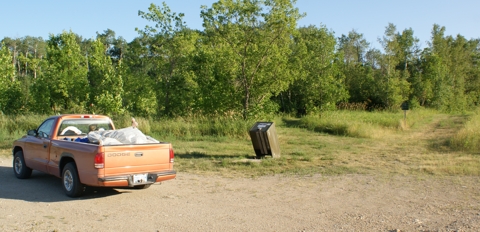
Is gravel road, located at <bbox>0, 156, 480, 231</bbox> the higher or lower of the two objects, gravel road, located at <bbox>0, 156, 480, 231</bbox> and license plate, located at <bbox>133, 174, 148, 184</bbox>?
the lower

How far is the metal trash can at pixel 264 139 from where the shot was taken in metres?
12.8

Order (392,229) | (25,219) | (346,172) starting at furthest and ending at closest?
(346,172)
(25,219)
(392,229)

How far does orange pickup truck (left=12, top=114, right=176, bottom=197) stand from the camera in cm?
744

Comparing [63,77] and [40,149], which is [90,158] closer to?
[40,149]

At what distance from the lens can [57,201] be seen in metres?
7.80

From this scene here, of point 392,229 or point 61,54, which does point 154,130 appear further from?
point 392,229

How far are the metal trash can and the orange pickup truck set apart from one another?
4.85 metres

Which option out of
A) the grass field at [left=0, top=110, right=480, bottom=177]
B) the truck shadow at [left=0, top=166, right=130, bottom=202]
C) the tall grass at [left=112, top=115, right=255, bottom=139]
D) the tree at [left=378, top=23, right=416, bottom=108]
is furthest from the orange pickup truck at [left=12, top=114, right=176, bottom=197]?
the tree at [left=378, top=23, right=416, bottom=108]

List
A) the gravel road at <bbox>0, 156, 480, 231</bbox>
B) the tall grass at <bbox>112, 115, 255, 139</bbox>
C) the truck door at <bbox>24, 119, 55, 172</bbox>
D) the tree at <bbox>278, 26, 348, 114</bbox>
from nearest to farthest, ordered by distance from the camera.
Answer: the gravel road at <bbox>0, 156, 480, 231</bbox>, the truck door at <bbox>24, 119, 55, 172</bbox>, the tall grass at <bbox>112, 115, 255, 139</bbox>, the tree at <bbox>278, 26, 348, 114</bbox>

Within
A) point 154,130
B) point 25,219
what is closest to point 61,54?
point 154,130

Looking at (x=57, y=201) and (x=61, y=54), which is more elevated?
(x=61, y=54)

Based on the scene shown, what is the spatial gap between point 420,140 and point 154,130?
503 inches

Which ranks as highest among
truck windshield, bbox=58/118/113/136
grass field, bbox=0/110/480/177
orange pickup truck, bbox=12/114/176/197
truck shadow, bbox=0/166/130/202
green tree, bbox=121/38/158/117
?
green tree, bbox=121/38/158/117

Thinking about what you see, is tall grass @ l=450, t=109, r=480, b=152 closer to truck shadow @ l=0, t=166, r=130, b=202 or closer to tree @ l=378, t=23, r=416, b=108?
truck shadow @ l=0, t=166, r=130, b=202
